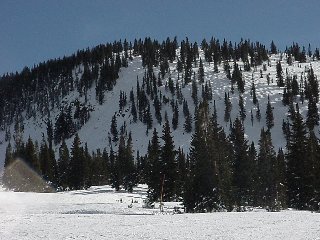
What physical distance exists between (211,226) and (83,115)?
176 meters

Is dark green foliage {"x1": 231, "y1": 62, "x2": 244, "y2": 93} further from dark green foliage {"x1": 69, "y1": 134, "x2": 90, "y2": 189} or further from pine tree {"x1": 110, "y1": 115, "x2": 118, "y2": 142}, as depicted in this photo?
dark green foliage {"x1": 69, "y1": 134, "x2": 90, "y2": 189}

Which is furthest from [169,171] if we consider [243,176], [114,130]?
[114,130]

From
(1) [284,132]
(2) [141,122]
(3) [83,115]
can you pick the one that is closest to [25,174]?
(1) [284,132]

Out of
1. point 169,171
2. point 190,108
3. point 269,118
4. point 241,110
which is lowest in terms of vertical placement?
point 169,171

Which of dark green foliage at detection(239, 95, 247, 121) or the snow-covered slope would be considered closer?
the snow-covered slope

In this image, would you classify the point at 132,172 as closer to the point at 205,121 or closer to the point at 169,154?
the point at 169,154

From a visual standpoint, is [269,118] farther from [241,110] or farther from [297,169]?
[297,169]

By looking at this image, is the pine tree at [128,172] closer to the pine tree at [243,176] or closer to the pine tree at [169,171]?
the pine tree at [169,171]

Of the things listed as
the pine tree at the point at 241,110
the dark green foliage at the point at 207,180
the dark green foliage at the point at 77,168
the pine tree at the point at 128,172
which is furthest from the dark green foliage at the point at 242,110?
the dark green foliage at the point at 207,180

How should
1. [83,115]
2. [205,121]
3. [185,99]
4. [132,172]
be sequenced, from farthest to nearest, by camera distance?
[83,115] < [185,99] < [132,172] < [205,121]

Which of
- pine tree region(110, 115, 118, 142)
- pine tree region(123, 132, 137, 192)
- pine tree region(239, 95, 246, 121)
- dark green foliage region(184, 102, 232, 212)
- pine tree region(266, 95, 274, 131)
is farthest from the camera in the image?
pine tree region(110, 115, 118, 142)

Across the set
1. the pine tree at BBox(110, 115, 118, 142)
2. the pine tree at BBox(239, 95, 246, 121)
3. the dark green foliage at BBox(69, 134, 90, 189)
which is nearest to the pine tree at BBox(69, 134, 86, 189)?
the dark green foliage at BBox(69, 134, 90, 189)

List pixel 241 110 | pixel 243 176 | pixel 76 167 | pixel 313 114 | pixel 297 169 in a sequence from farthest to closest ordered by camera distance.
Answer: pixel 241 110
pixel 313 114
pixel 76 167
pixel 243 176
pixel 297 169

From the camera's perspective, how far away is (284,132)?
129 m
